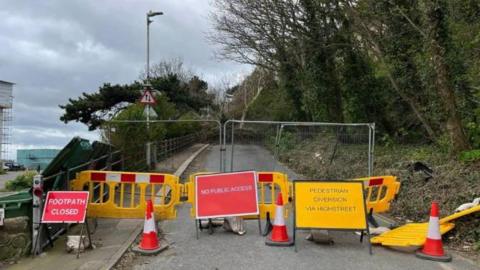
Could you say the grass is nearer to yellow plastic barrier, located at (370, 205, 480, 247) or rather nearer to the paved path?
yellow plastic barrier, located at (370, 205, 480, 247)

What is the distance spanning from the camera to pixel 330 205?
304 inches

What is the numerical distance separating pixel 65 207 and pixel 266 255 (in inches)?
120

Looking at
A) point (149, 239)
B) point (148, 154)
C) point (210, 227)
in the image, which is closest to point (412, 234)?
point (210, 227)

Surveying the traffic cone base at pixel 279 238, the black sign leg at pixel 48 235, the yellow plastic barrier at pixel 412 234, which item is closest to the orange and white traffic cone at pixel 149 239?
the black sign leg at pixel 48 235

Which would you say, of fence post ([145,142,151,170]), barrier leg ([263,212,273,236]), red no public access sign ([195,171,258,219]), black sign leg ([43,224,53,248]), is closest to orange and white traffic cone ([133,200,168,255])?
red no public access sign ([195,171,258,219])

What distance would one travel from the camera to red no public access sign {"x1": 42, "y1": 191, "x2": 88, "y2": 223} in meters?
7.24

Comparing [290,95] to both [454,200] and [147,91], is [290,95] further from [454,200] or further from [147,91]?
[454,200]

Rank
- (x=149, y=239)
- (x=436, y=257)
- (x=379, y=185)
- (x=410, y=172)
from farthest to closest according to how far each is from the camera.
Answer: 1. (x=410, y=172)
2. (x=379, y=185)
3. (x=149, y=239)
4. (x=436, y=257)

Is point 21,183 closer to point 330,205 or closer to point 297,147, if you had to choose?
point 297,147

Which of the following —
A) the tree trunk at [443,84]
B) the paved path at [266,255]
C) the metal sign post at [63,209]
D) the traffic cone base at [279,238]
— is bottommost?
the paved path at [266,255]

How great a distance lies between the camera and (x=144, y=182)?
854 centimetres

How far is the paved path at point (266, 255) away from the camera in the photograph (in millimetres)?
6582

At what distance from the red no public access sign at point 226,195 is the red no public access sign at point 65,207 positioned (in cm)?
192

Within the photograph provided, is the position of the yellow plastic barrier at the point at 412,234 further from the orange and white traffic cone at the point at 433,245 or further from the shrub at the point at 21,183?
the shrub at the point at 21,183
